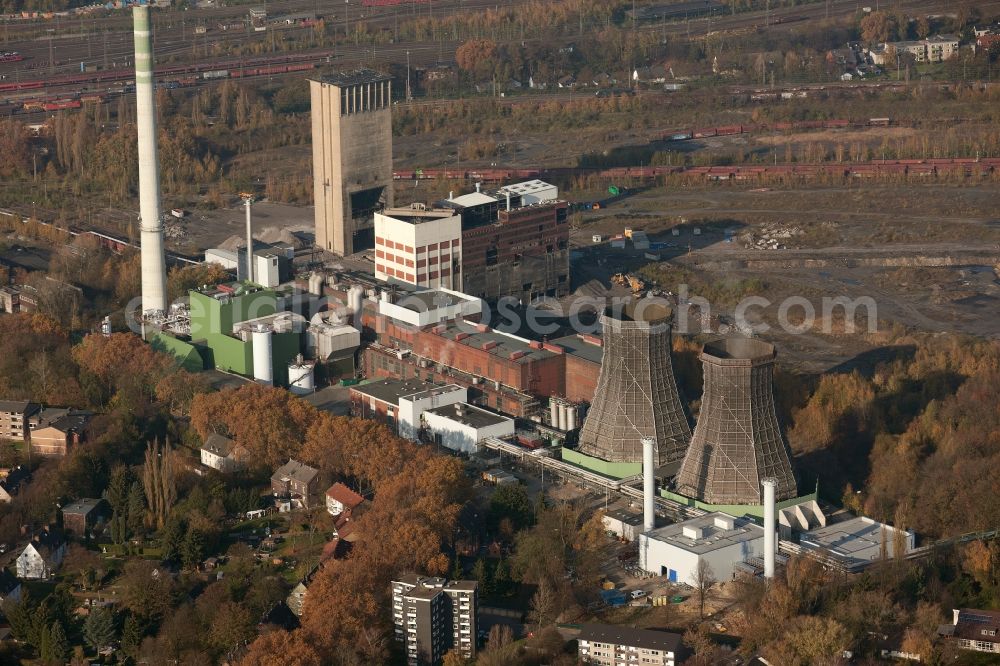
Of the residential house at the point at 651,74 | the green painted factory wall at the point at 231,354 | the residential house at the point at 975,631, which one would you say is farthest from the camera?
the residential house at the point at 651,74

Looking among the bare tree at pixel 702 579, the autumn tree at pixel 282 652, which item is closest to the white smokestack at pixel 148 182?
the autumn tree at pixel 282 652

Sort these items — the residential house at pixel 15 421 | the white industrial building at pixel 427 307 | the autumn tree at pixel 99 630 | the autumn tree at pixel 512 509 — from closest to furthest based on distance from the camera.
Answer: the autumn tree at pixel 99 630
the autumn tree at pixel 512 509
the residential house at pixel 15 421
the white industrial building at pixel 427 307

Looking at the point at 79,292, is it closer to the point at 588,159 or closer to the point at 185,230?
the point at 185,230

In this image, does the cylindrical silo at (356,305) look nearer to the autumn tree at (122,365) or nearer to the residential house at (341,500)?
the autumn tree at (122,365)

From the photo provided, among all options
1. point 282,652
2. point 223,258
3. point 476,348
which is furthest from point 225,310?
point 282,652

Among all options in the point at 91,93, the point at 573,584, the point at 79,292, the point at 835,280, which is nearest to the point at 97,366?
the point at 79,292

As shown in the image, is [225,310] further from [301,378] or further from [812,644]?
[812,644]
